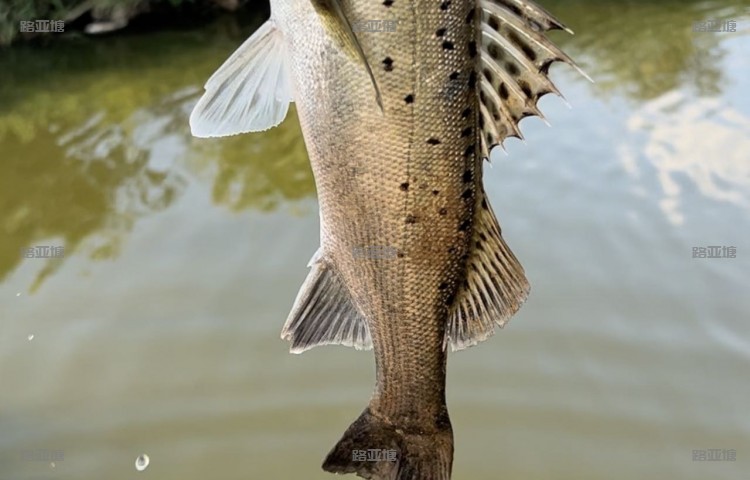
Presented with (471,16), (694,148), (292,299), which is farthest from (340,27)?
(694,148)

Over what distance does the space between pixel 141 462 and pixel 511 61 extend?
368 cm

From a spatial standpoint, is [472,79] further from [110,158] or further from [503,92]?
[110,158]

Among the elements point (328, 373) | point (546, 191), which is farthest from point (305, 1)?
point (546, 191)

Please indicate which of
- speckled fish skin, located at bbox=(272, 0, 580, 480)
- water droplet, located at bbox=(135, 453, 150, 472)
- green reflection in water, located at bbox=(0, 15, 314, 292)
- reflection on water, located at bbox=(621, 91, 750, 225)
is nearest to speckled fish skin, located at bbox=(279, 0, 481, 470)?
speckled fish skin, located at bbox=(272, 0, 580, 480)

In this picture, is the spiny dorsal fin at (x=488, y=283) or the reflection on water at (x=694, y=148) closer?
the spiny dorsal fin at (x=488, y=283)

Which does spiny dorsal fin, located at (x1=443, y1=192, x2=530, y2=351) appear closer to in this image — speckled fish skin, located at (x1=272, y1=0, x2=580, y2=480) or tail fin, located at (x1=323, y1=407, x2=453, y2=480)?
speckled fish skin, located at (x1=272, y1=0, x2=580, y2=480)

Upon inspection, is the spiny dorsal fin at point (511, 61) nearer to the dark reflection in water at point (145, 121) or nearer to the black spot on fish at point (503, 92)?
the black spot on fish at point (503, 92)

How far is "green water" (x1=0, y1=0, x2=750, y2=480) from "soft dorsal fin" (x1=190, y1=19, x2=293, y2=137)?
3.00 metres

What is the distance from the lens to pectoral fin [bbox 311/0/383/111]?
1377 mm

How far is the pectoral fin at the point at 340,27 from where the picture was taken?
4.52ft

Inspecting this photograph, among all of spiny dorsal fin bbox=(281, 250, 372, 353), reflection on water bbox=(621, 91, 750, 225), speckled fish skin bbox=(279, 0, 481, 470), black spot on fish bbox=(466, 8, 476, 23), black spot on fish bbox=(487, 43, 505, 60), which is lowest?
spiny dorsal fin bbox=(281, 250, 372, 353)

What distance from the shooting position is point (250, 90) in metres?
1.71

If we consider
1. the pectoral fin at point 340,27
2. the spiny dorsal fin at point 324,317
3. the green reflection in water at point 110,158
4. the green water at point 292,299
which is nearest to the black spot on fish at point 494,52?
the pectoral fin at point 340,27

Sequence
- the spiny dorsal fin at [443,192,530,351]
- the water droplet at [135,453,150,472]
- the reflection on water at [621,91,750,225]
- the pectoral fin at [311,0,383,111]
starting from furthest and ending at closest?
the reflection on water at [621,91,750,225] → the water droplet at [135,453,150,472] → the spiny dorsal fin at [443,192,530,351] → the pectoral fin at [311,0,383,111]
